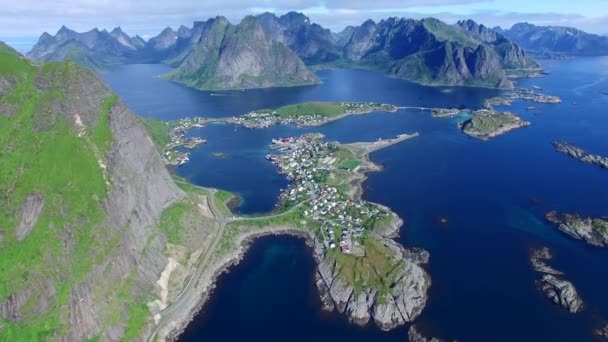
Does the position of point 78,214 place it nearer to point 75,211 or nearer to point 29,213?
point 75,211

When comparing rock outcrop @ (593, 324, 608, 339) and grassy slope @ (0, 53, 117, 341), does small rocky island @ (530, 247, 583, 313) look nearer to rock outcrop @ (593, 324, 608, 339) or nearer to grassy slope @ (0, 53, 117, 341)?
rock outcrop @ (593, 324, 608, 339)

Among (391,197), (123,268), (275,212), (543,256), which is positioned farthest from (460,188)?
(123,268)

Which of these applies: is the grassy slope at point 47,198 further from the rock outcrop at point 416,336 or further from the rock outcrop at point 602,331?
the rock outcrop at point 602,331

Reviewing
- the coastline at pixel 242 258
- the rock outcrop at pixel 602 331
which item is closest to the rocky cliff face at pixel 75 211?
the coastline at pixel 242 258

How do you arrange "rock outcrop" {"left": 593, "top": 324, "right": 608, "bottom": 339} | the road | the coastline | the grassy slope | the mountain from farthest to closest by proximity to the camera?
the road
the coastline
"rock outcrop" {"left": 593, "top": 324, "right": 608, "bottom": 339}
the mountain
the grassy slope

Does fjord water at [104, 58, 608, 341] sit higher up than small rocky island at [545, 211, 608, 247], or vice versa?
small rocky island at [545, 211, 608, 247]

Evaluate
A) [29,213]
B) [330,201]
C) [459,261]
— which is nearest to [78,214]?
[29,213]

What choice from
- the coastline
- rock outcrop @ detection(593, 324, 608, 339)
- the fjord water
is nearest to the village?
the coastline
